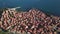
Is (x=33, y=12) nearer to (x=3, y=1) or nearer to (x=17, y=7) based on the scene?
(x=17, y=7)

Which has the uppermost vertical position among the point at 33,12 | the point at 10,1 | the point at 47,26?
the point at 10,1

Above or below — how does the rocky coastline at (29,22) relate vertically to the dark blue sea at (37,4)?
below

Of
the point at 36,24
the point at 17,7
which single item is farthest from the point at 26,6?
the point at 36,24

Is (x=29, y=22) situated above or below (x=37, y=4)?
below

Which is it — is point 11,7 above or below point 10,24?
above

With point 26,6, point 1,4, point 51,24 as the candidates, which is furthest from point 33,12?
point 1,4

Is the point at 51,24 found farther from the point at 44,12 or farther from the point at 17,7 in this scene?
the point at 17,7

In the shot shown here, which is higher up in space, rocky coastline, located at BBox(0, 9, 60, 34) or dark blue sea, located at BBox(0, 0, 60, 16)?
dark blue sea, located at BBox(0, 0, 60, 16)
